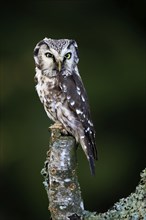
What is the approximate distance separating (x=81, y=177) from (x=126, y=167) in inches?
24.9

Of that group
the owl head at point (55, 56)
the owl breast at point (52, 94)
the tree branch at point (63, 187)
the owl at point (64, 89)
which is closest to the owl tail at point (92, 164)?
the owl at point (64, 89)

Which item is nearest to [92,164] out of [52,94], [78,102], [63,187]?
[78,102]

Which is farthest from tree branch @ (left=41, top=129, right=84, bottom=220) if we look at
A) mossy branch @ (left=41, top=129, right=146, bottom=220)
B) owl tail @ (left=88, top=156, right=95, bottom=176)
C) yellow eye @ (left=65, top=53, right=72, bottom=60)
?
yellow eye @ (left=65, top=53, right=72, bottom=60)

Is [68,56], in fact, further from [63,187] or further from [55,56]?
[63,187]

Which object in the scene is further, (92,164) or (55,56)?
(55,56)

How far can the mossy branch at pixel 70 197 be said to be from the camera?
3.03 meters

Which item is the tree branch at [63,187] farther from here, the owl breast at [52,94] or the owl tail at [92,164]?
the owl breast at [52,94]

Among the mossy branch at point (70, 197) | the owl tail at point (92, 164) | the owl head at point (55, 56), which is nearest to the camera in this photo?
the mossy branch at point (70, 197)

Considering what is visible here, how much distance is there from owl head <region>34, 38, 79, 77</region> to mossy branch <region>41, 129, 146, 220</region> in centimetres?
105

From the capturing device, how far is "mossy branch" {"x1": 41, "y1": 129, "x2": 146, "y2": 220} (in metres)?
3.03

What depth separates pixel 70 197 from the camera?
3076 mm

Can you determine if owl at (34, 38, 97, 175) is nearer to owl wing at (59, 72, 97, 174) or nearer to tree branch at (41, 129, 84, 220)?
owl wing at (59, 72, 97, 174)

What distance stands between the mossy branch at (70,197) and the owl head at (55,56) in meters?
1.05

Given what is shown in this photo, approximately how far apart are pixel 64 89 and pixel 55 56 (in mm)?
220
